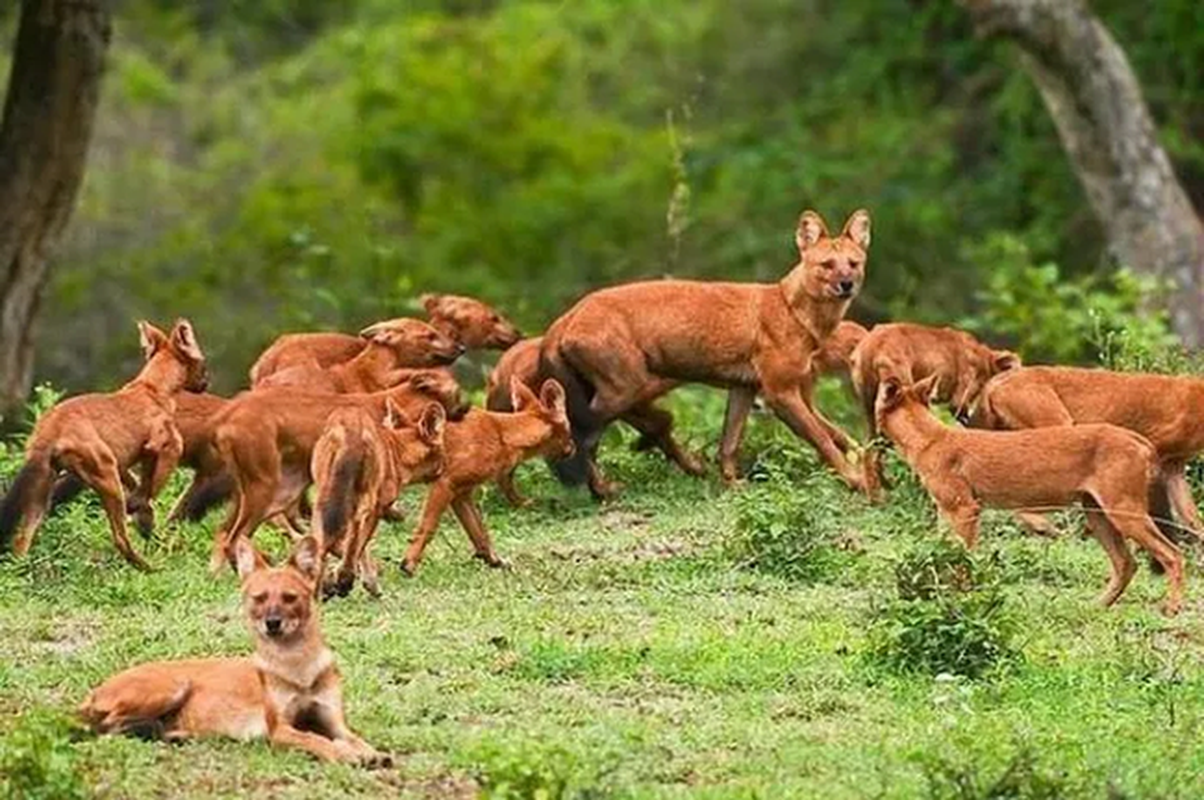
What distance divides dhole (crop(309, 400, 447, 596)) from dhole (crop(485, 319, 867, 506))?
2.05 metres

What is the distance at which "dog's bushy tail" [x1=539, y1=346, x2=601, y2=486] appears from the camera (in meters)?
15.3

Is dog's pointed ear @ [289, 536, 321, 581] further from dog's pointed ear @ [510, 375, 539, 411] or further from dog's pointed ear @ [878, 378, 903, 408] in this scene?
dog's pointed ear @ [878, 378, 903, 408]

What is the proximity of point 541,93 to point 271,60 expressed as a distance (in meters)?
4.43

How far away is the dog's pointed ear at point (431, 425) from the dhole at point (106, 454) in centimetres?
107

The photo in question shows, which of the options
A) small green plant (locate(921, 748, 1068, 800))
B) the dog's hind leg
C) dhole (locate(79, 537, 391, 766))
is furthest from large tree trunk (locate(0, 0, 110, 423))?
small green plant (locate(921, 748, 1068, 800))

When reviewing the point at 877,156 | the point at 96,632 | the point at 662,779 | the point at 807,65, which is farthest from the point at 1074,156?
the point at 662,779

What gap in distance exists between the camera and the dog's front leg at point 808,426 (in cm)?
1539

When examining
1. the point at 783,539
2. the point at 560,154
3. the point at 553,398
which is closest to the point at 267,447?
the point at 553,398

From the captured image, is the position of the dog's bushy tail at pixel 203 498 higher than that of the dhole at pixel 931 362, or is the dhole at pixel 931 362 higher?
the dhole at pixel 931 362

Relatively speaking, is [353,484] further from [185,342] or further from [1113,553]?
[1113,553]

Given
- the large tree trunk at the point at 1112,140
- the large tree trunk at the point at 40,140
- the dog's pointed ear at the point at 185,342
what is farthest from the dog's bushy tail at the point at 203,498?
the large tree trunk at the point at 1112,140

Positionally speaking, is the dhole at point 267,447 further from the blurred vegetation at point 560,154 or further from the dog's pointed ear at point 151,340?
the blurred vegetation at point 560,154

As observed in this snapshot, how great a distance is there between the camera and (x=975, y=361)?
50.1ft

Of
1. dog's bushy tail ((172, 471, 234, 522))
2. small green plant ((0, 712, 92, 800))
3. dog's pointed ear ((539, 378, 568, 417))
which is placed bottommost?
dog's bushy tail ((172, 471, 234, 522))
